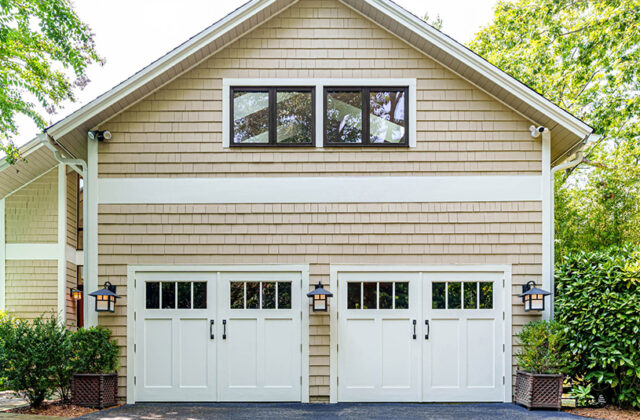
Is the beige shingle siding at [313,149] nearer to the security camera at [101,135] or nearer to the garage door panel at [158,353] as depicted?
the security camera at [101,135]

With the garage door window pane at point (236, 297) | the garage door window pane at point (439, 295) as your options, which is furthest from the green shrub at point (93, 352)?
the garage door window pane at point (439, 295)

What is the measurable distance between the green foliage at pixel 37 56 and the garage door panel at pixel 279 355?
14.3 feet

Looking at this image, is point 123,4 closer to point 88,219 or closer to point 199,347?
point 88,219

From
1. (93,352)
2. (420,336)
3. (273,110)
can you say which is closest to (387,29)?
(273,110)

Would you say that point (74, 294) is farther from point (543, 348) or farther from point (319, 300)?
point (543, 348)

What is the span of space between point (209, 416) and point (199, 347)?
42.1 inches

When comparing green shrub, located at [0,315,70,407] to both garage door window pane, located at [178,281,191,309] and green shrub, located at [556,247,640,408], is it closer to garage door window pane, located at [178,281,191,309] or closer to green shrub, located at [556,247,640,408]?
garage door window pane, located at [178,281,191,309]

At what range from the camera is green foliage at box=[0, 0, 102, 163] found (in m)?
7.12

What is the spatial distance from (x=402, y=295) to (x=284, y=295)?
60.2 inches

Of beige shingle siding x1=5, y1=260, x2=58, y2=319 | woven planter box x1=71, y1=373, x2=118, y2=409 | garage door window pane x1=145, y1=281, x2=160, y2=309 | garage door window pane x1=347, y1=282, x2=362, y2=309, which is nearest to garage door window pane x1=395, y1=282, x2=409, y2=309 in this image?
garage door window pane x1=347, y1=282, x2=362, y2=309

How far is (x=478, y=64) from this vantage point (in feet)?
22.6

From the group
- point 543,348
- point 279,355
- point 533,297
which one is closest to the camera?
point 543,348

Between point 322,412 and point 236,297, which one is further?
point 236,297

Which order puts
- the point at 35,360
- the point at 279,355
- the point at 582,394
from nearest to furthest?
the point at 35,360
the point at 582,394
the point at 279,355
